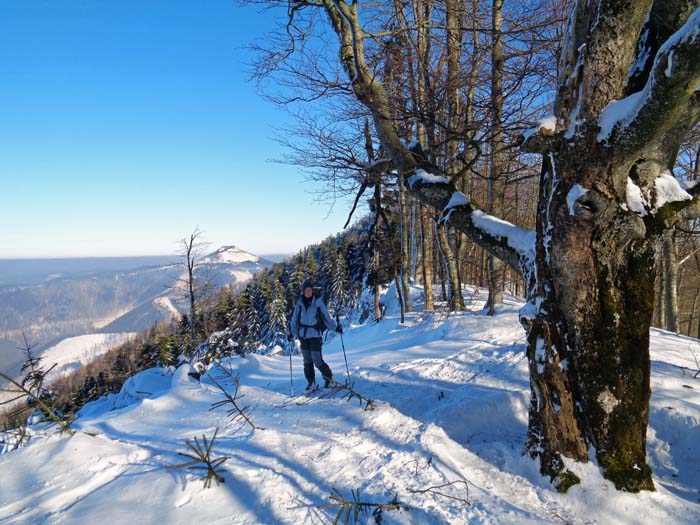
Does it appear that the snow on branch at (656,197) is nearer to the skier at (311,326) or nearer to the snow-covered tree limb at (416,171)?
the snow-covered tree limb at (416,171)

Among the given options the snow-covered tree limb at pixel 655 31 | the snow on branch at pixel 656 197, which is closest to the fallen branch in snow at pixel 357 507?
the snow on branch at pixel 656 197

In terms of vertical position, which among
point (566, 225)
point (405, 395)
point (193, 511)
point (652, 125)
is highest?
point (652, 125)

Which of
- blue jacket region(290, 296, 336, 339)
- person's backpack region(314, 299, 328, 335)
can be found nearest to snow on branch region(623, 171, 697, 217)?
blue jacket region(290, 296, 336, 339)

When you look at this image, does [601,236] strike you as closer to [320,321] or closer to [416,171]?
[416,171]

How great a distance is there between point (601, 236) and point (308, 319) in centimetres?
421

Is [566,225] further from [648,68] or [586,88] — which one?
[648,68]

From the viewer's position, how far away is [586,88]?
103 inches

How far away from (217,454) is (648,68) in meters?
4.76

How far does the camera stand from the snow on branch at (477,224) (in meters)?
3.27

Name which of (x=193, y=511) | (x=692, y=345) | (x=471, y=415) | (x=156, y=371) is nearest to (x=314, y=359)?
(x=471, y=415)

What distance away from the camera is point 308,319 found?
577 centimetres

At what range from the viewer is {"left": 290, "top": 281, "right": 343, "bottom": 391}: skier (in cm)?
575

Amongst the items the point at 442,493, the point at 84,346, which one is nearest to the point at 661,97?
the point at 442,493

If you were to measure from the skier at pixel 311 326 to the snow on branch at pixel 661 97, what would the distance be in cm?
437
